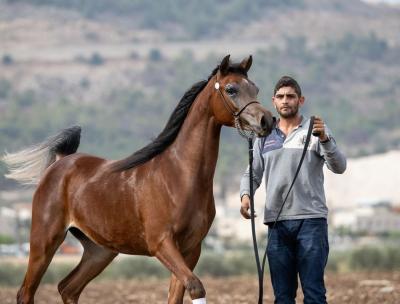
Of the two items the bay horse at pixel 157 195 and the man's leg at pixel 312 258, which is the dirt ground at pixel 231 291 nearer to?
the bay horse at pixel 157 195

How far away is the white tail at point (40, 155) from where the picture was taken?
44.0ft

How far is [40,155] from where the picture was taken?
13.4 metres

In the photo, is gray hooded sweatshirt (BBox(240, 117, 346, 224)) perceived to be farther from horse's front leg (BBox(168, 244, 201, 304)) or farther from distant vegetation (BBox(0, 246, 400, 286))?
distant vegetation (BBox(0, 246, 400, 286))

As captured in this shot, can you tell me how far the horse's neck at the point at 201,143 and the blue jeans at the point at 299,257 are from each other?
0.87m

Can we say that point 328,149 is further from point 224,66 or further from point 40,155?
point 40,155

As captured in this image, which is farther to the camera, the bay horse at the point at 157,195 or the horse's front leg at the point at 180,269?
the bay horse at the point at 157,195

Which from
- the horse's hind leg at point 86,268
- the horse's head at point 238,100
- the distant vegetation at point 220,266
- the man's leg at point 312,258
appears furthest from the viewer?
the distant vegetation at point 220,266

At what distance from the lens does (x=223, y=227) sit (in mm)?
97750

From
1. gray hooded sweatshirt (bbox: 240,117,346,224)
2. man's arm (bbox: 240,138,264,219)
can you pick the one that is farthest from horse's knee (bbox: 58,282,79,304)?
gray hooded sweatshirt (bbox: 240,117,346,224)

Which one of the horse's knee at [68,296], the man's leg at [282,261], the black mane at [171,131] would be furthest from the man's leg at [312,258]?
the horse's knee at [68,296]

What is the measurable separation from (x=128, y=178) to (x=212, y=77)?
1297mm

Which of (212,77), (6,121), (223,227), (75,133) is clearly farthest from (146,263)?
(6,121)

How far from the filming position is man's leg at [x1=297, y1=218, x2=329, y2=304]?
10242 mm

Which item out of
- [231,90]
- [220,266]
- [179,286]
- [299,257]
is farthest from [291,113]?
[220,266]
